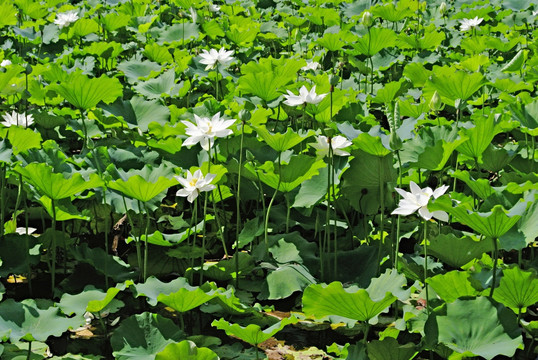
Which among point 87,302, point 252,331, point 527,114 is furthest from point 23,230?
point 527,114

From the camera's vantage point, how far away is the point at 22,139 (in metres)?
1.96

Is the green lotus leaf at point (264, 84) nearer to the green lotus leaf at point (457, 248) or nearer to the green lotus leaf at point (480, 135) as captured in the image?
the green lotus leaf at point (480, 135)

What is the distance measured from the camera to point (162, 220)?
2.27 m

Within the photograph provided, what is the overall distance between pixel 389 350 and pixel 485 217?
0.35 meters

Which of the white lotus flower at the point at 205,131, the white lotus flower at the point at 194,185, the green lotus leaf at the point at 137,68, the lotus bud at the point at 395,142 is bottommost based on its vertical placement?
the green lotus leaf at the point at 137,68

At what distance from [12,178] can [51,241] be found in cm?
28

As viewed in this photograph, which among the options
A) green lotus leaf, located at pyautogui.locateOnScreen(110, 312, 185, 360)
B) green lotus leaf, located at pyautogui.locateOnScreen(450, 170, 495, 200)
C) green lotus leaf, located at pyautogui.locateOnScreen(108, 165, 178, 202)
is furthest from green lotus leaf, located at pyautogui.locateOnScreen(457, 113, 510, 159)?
green lotus leaf, located at pyautogui.locateOnScreen(110, 312, 185, 360)

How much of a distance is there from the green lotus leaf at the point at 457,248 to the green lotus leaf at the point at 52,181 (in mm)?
877

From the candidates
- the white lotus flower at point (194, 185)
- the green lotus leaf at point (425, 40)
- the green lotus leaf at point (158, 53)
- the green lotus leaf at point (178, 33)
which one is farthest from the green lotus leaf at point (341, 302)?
the green lotus leaf at point (178, 33)

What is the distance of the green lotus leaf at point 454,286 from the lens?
5.27 feet

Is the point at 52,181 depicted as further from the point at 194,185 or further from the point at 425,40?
the point at 425,40

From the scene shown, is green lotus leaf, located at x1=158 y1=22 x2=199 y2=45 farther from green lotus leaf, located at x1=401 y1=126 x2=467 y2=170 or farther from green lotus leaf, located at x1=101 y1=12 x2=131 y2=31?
green lotus leaf, located at x1=401 y1=126 x2=467 y2=170

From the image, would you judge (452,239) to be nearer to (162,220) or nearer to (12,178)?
(162,220)

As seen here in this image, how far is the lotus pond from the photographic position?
5.11ft
